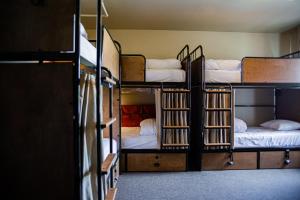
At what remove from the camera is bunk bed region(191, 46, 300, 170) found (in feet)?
12.4

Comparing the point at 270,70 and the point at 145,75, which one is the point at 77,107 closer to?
the point at 145,75

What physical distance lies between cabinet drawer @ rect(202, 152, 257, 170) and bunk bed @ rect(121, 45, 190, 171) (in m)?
0.36

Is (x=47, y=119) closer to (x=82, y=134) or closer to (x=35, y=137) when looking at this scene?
(x=35, y=137)

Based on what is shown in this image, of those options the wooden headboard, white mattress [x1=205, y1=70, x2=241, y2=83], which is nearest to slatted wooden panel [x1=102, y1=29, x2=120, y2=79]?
white mattress [x1=205, y1=70, x2=241, y2=83]

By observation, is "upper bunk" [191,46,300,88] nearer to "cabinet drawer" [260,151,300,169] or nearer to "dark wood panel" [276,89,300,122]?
"dark wood panel" [276,89,300,122]

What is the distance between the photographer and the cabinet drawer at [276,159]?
3.94 m

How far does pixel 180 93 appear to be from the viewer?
377 cm

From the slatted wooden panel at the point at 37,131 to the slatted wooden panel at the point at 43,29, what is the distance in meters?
0.12

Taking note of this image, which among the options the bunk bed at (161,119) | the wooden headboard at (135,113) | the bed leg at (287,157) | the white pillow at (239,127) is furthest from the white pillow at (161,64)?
the bed leg at (287,157)

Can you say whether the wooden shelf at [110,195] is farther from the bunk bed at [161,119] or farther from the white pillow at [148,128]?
the white pillow at [148,128]

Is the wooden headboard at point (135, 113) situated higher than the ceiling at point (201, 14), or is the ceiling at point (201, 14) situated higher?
the ceiling at point (201, 14)

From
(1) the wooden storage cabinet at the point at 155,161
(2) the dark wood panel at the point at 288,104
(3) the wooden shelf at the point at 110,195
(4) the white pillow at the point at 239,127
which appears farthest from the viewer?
(2) the dark wood panel at the point at 288,104

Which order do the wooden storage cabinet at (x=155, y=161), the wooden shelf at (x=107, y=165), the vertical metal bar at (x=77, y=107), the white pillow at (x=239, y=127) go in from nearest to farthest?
the vertical metal bar at (x=77, y=107)
the wooden shelf at (x=107, y=165)
the wooden storage cabinet at (x=155, y=161)
the white pillow at (x=239, y=127)

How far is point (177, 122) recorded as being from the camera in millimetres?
3779
